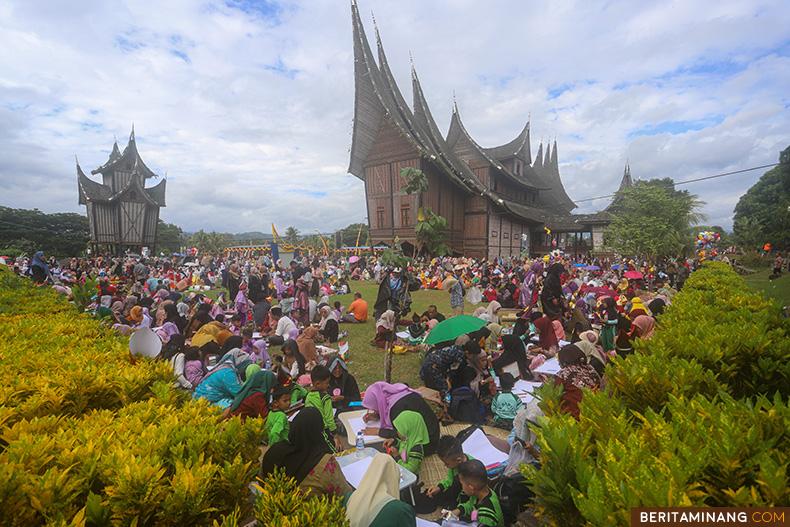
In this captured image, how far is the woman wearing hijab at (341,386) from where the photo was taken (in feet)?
17.0

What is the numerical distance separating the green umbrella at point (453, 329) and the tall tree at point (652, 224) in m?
20.5

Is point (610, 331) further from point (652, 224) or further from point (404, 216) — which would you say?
point (652, 224)

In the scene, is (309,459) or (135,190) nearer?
(309,459)

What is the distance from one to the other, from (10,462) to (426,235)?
4.33m

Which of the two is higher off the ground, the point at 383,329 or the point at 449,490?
the point at 383,329

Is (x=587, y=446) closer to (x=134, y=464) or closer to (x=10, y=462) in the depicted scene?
(x=134, y=464)

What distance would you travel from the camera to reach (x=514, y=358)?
20.3 ft

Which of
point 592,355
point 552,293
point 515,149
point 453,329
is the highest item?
point 515,149

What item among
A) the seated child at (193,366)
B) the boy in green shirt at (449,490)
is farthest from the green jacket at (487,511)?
the seated child at (193,366)

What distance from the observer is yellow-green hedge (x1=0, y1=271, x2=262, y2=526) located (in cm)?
159

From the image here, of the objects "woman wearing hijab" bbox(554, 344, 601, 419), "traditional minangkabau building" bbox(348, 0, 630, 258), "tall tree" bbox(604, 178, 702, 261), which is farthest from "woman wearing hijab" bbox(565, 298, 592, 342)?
"tall tree" bbox(604, 178, 702, 261)

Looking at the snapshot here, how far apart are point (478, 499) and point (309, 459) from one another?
1311 millimetres

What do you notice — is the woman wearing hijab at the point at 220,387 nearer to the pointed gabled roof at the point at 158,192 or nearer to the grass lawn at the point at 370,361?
the grass lawn at the point at 370,361

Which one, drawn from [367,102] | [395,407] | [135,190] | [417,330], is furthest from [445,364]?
[135,190]
